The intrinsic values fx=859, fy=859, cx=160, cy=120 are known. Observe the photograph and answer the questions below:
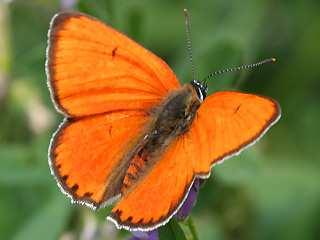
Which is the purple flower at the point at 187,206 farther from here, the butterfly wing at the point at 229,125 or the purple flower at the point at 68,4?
the purple flower at the point at 68,4

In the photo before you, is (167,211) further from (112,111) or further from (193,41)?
(193,41)

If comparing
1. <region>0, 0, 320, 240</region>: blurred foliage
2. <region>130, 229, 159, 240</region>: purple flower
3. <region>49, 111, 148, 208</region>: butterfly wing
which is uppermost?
<region>49, 111, 148, 208</region>: butterfly wing

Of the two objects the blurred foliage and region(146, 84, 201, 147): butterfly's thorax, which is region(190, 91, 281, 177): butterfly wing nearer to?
region(146, 84, 201, 147): butterfly's thorax

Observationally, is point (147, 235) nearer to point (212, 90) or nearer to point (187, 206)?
point (187, 206)

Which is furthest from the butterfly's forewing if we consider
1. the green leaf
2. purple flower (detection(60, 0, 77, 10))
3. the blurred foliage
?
purple flower (detection(60, 0, 77, 10))

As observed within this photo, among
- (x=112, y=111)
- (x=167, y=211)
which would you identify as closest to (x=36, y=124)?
(x=112, y=111)

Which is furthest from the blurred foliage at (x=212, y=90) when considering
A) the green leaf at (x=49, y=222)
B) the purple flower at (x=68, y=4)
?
the purple flower at (x=68, y=4)
